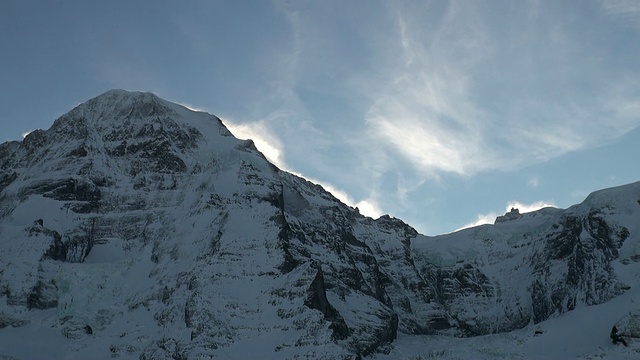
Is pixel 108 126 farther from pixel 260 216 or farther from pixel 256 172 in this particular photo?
pixel 260 216

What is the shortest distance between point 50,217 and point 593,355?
99543mm

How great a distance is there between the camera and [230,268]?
4732 inches

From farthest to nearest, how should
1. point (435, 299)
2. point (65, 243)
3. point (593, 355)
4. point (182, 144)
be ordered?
point (435, 299)
point (182, 144)
point (65, 243)
point (593, 355)

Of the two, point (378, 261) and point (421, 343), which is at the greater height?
point (378, 261)

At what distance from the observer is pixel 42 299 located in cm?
12012

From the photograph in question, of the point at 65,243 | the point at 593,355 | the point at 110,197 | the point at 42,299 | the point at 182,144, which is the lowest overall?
the point at 593,355

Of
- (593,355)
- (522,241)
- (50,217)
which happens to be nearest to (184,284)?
(50,217)

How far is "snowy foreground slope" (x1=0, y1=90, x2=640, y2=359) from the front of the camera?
360 ft

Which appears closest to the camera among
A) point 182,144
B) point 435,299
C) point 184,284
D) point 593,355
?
point 593,355

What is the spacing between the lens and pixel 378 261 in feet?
626

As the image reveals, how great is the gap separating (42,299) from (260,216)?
39818 mm

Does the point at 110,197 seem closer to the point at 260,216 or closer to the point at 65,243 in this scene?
the point at 65,243

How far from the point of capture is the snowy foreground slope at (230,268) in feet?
360

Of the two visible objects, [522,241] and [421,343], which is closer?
[421,343]
